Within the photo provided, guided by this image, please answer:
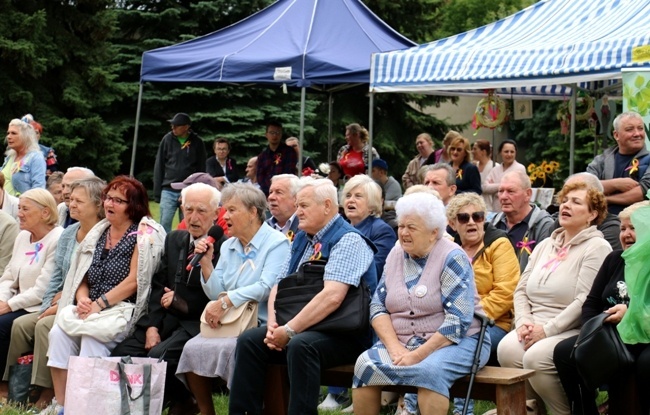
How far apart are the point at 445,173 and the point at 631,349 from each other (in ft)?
8.79

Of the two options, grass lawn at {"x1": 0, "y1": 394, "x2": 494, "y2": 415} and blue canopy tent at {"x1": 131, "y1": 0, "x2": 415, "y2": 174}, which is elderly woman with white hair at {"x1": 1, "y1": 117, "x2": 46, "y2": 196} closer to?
blue canopy tent at {"x1": 131, "y1": 0, "x2": 415, "y2": 174}

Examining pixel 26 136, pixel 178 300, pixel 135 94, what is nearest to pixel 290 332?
pixel 178 300

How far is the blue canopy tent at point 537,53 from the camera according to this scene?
7.98 m

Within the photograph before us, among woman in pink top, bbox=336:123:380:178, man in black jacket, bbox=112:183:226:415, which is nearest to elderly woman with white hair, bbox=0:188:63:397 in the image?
A: man in black jacket, bbox=112:183:226:415

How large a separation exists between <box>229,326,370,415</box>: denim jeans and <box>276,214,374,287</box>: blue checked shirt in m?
0.32

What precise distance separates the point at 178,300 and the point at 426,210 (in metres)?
1.87

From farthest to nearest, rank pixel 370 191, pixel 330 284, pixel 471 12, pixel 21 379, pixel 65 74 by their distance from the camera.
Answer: pixel 471 12 → pixel 65 74 → pixel 21 379 → pixel 370 191 → pixel 330 284

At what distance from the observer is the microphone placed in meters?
5.87

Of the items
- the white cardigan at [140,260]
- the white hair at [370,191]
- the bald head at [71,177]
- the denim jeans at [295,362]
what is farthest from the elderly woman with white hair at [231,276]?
the bald head at [71,177]

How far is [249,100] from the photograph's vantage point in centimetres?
2306

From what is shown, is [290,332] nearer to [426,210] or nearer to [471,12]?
[426,210]

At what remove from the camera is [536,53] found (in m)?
8.50

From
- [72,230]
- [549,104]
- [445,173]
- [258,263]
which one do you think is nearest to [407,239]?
[258,263]

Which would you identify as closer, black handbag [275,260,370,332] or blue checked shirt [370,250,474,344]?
blue checked shirt [370,250,474,344]
